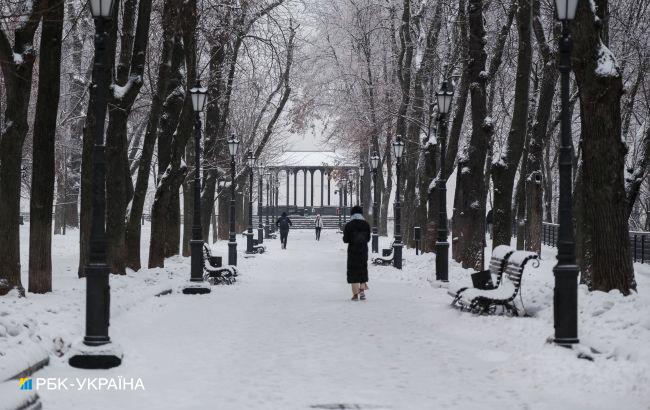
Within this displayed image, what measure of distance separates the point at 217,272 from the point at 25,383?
12606 mm

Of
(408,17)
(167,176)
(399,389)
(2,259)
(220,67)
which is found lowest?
(399,389)

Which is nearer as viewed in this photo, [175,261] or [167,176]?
[167,176]

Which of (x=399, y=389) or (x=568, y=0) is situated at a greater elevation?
(x=568, y=0)

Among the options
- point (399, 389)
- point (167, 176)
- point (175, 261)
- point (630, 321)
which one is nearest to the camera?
point (399, 389)

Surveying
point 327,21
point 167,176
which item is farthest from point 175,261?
point 327,21

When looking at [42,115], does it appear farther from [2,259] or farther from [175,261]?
[175,261]

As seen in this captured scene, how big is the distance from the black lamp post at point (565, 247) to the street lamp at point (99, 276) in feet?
15.6

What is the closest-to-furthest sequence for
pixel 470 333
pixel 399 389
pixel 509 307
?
1. pixel 399 389
2. pixel 470 333
3. pixel 509 307

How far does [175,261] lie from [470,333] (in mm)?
14257

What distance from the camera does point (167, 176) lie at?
20750 millimetres

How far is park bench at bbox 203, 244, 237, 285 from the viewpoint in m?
20.2

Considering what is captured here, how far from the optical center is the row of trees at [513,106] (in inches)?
449

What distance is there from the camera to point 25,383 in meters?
7.60

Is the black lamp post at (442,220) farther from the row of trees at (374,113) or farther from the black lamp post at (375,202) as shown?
the black lamp post at (375,202)
